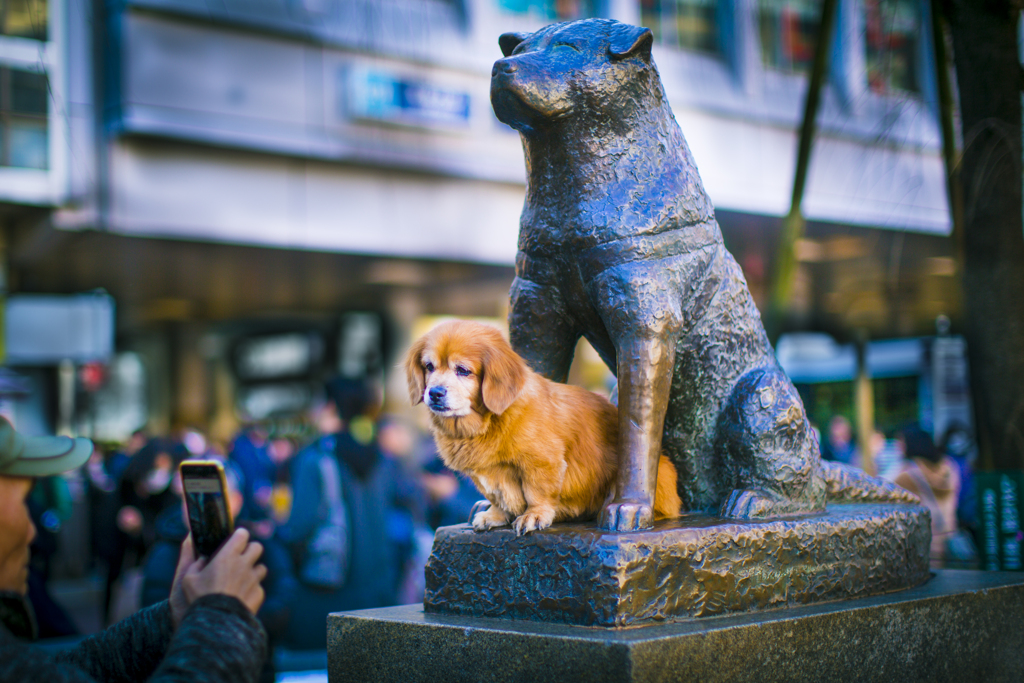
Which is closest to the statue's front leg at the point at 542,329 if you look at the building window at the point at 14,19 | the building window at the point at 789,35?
the building window at the point at 14,19

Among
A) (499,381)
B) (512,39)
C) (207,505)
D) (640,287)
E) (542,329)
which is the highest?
(512,39)

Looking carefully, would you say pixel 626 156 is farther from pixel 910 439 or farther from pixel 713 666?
pixel 910 439

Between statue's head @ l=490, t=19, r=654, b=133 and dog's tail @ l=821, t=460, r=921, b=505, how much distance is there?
1.47 metres

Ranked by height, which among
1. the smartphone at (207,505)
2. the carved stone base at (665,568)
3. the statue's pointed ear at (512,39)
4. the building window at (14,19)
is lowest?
the carved stone base at (665,568)

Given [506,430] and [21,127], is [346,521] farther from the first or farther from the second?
[21,127]

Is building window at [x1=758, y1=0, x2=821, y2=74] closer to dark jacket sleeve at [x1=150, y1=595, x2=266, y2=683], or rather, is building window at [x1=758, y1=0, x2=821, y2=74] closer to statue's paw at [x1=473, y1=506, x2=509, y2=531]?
statue's paw at [x1=473, y1=506, x2=509, y2=531]

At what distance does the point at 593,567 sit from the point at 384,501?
3.94 metres

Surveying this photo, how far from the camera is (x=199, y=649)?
1.89 metres

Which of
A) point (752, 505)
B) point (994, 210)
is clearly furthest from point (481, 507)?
point (994, 210)

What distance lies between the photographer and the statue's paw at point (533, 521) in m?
2.53

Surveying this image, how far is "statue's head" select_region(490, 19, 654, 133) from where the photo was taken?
260 centimetres

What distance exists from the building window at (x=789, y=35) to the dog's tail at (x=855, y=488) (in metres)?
9.61

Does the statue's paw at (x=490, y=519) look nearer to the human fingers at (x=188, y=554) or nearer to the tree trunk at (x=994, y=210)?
the human fingers at (x=188, y=554)

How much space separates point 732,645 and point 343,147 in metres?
9.00
